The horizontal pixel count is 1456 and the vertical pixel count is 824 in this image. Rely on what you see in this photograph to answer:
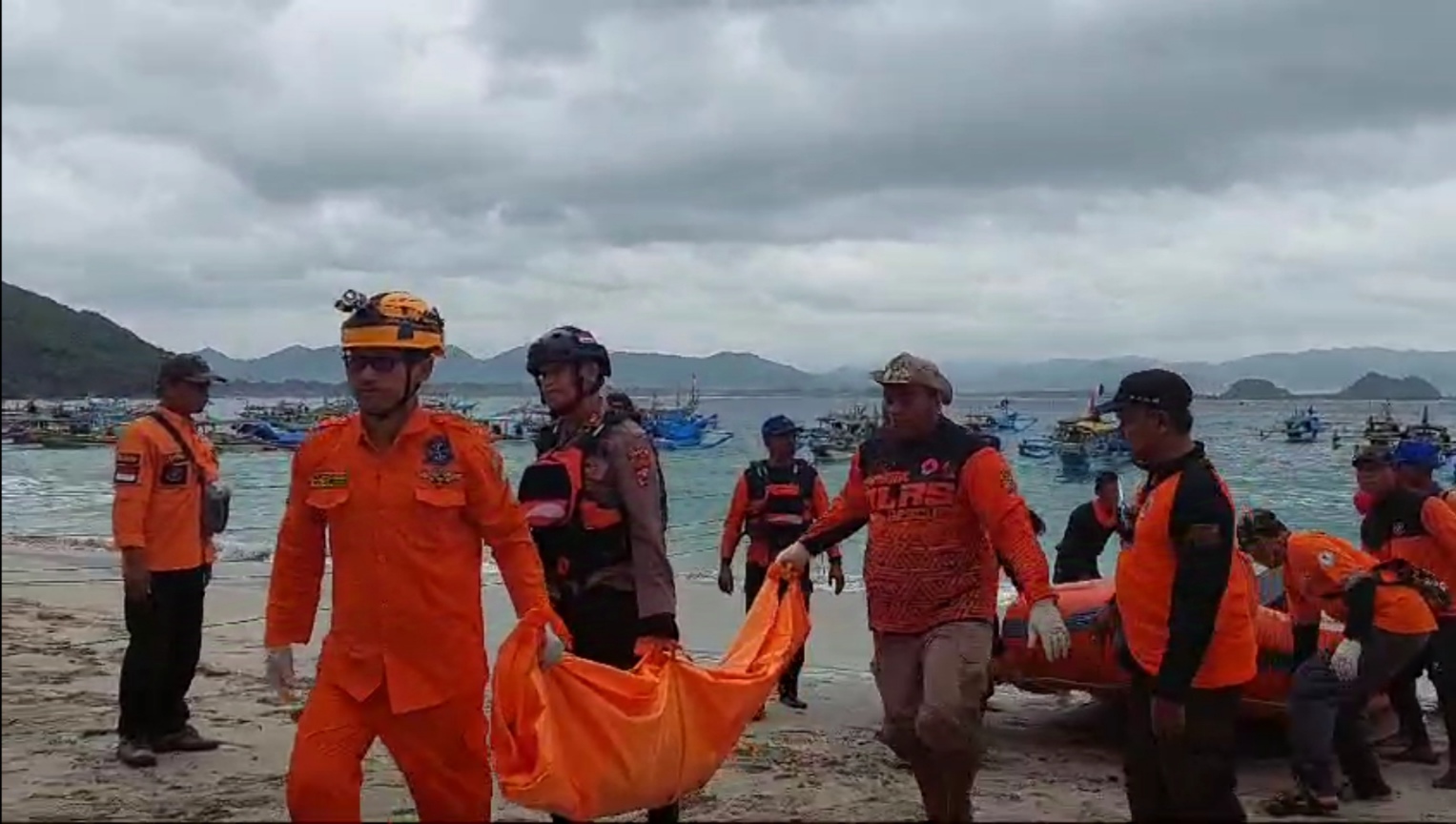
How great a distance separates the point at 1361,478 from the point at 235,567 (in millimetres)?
15195

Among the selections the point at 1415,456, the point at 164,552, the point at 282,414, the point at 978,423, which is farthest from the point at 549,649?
the point at 282,414

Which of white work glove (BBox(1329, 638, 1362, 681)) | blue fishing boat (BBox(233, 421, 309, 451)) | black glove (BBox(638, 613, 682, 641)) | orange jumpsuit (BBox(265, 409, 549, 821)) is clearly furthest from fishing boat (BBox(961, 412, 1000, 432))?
blue fishing boat (BBox(233, 421, 309, 451))

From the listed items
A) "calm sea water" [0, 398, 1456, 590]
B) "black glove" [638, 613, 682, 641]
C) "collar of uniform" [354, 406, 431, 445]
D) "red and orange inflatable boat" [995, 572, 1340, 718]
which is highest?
"collar of uniform" [354, 406, 431, 445]

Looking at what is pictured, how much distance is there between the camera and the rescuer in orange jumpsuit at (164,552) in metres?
6.57

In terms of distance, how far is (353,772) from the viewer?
397cm

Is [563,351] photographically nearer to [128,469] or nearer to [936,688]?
[936,688]

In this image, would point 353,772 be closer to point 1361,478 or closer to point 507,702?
point 507,702

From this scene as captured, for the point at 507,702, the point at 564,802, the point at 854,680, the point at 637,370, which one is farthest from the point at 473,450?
the point at 637,370

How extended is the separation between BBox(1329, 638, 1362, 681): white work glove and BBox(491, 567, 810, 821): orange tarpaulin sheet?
113 inches

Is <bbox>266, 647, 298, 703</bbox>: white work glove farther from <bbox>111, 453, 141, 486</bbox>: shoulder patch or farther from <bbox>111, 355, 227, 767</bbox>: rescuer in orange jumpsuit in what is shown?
<bbox>111, 453, 141, 486</bbox>: shoulder patch

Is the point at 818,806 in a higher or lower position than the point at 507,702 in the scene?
lower

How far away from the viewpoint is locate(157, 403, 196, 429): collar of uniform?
22.5 ft

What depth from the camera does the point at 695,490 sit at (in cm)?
4522

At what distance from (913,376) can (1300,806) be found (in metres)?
2.78
